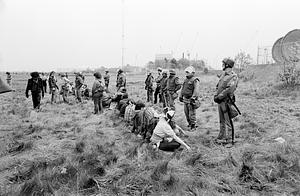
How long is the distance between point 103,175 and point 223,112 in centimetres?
299

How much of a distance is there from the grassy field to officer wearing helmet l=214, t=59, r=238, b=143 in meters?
0.51

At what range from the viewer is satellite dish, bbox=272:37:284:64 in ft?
65.5

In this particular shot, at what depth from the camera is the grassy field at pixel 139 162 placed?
146 inches

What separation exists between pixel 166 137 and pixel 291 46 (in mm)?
16040

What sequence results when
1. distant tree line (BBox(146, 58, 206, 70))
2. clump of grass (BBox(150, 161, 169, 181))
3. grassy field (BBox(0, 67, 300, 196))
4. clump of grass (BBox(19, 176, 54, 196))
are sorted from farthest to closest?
1. distant tree line (BBox(146, 58, 206, 70))
2. clump of grass (BBox(150, 161, 169, 181))
3. grassy field (BBox(0, 67, 300, 196))
4. clump of grass (BBox(19, 176, 54, 196))

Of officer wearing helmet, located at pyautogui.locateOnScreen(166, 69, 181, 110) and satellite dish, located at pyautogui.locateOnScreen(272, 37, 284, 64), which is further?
satellite dish, located at pyautogui.locateOnScreen(272, 37, 284, 64)

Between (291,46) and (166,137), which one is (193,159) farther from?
(291,46)

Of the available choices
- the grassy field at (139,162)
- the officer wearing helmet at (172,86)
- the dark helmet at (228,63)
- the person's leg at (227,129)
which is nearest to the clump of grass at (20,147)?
the grassy field at (139,162)

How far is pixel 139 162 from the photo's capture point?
15.2 feet

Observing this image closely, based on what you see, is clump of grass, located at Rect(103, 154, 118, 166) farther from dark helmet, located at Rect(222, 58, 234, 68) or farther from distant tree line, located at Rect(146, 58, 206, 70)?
distant tree line, located at Rect(146, 58, 206, 70)

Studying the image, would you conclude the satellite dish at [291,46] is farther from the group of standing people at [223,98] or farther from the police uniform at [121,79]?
the group of standing people at [223,98]

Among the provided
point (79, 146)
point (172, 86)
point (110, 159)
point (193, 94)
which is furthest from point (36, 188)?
point (172, 86)

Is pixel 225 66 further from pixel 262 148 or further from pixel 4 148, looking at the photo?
pixel 4 148

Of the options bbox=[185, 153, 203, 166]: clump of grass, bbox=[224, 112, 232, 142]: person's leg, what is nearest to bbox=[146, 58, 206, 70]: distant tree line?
bbox=[224, 112, 232, 142]: person's leg
